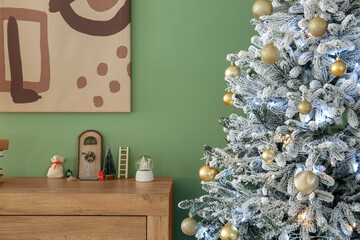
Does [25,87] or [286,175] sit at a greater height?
[25,87]

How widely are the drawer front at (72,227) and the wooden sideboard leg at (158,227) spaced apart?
28 millimetres

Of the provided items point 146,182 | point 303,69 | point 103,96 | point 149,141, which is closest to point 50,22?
point 103,96

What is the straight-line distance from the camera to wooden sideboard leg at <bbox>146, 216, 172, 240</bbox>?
161cm

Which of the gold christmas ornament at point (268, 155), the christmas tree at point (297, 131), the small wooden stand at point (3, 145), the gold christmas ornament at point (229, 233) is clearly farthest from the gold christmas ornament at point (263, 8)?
the small wooden stand at point (3, 145)

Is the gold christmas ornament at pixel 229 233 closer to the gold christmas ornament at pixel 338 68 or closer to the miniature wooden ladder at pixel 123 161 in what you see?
the gold christmas ornament at pixel 338 68

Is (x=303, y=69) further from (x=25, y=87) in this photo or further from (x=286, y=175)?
(x=25, y=87)

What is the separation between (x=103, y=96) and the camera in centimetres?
207

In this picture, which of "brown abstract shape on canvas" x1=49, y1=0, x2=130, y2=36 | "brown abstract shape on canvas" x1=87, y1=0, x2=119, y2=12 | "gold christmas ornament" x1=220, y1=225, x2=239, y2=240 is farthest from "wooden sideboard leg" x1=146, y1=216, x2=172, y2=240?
"brown abstract shape on canvas" x1=87, y1=0, x2=119, y2=12

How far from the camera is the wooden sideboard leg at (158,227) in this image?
161 cm

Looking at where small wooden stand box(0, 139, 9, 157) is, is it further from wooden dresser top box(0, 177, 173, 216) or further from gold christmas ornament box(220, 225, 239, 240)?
gold christmas ornament box(220, 225, 239, 240)

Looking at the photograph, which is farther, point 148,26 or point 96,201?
point 148,26

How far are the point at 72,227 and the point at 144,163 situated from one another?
53 cm

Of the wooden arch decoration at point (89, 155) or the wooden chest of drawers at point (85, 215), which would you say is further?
the wooden arch decoration at point (89, 155)

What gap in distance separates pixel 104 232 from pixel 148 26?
119 centimetres
